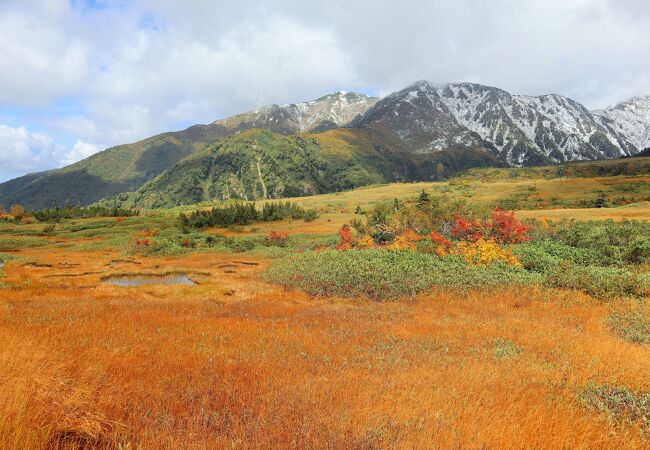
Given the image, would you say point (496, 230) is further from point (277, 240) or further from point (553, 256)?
point (277, 240)

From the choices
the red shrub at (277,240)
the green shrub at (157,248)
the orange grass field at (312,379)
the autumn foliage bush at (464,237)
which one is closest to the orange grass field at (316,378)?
the orange grass field at (312,379)

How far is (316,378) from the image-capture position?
6.79m

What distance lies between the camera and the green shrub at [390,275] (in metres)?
19.3

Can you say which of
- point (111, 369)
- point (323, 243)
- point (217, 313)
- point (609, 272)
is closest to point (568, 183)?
point (323, 243)

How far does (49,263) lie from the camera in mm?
35812

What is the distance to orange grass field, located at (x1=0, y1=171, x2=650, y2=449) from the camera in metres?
4.62

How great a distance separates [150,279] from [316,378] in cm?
2661

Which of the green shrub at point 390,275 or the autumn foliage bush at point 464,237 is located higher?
the autumn foliage bush at point 464,237

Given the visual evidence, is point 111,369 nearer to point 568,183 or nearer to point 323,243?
point 323,243

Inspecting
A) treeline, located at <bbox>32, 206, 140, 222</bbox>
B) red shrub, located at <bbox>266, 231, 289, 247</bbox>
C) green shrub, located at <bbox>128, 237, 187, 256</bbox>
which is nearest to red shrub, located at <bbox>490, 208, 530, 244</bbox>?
red shrub, located at <bbox>266, 231, 289, 247</bbox>

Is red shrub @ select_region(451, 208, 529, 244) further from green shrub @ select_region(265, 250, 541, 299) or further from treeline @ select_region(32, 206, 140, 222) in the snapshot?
treeline @ select_region(32, 206, 140, 222)

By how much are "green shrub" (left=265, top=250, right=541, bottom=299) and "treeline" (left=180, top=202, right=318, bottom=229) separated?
4742 centimetres

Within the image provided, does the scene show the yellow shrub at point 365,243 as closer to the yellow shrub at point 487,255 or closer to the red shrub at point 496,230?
the red shrub at point 496,230

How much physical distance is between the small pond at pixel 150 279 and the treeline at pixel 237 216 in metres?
41.5
